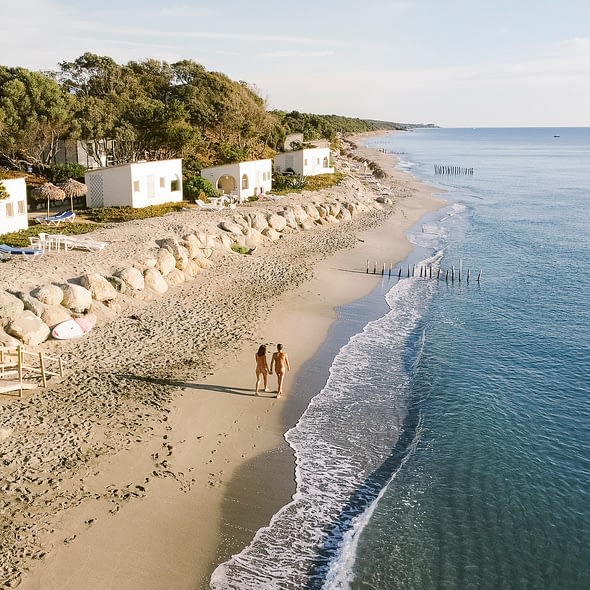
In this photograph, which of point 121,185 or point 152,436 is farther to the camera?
point 121,185

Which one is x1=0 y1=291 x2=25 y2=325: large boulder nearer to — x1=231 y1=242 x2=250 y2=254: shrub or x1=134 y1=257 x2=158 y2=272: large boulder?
x1=134 y1=257 x2=158 y2=272: large boulder

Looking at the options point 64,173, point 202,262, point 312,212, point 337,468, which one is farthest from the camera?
point 312,212

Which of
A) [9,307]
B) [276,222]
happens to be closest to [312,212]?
[276,222]

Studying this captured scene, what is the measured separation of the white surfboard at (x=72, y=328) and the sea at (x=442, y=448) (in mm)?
7493

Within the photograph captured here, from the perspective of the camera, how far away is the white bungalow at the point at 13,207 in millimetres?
28859

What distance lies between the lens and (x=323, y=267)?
33.0 metres

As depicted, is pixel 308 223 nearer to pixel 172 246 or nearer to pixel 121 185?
pixel 121 185

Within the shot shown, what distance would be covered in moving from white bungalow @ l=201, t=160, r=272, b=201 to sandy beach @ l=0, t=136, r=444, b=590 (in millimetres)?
18267

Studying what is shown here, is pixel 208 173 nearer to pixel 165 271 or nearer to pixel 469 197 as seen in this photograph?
pixel 165 271

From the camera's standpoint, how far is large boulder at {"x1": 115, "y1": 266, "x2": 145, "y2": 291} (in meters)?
23.5

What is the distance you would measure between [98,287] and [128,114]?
2897cm

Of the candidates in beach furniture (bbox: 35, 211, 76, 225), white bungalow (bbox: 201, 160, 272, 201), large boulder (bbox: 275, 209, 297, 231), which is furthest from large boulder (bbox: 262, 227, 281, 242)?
beach furniture (bbox: 35, 211, 76, 225)

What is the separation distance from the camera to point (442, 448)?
50.8 feet

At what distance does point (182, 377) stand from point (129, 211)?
69.1 feet
